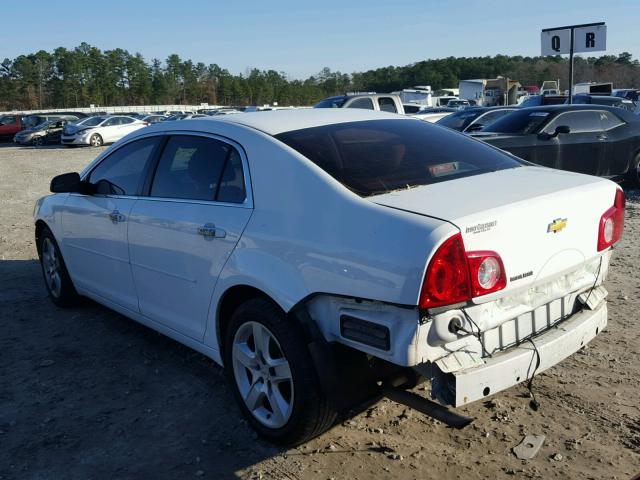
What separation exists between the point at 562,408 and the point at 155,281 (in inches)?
100

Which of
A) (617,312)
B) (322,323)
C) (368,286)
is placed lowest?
(617,312)

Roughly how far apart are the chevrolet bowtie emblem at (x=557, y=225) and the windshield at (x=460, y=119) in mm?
13283

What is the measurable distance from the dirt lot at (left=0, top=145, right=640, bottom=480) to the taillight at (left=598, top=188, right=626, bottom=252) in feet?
3.12

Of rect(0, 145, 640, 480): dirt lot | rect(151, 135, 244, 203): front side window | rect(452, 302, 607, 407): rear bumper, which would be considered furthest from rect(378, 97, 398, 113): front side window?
rect(452, 302, 607, 407): rear bumper

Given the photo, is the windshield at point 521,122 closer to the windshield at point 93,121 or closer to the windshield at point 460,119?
the windshield at point 460,119

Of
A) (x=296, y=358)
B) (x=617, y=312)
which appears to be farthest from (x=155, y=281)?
(x=617, y=312)

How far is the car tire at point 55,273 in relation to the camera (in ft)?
18.1

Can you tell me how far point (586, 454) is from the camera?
3.09 m

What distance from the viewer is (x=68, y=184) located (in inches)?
192

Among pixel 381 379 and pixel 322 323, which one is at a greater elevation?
pixel 322 323

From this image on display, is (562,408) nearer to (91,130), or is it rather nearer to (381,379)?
(381,379)

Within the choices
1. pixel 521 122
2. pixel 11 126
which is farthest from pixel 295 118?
pixel 11 126

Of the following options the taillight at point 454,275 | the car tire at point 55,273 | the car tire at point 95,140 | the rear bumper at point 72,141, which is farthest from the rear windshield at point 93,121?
the taillight at point 454,275

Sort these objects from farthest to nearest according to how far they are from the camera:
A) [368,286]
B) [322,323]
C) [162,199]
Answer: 1. [162,199]
2. [322,323]
3. [368,286]
